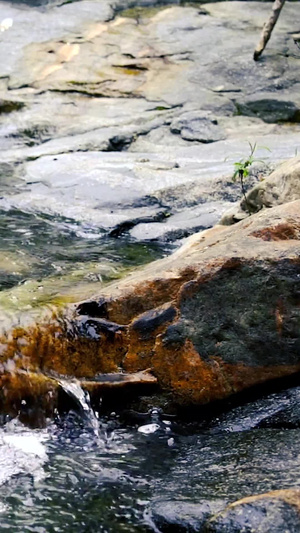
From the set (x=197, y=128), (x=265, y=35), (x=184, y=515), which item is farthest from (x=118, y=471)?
(x=265, y=35)

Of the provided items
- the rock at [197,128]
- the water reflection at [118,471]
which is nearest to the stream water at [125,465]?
the water reflection at [118,471]

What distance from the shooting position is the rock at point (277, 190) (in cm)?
469

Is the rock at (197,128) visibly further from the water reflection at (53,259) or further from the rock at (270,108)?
the water reflection at (53,259)

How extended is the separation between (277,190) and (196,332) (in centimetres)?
168

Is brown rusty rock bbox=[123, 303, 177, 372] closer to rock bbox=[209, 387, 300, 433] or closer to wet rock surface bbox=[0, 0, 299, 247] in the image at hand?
rock bbox=[209, 387, 300, 433]

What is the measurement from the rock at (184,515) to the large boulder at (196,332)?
38.4 inches

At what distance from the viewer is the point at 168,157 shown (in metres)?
7.71

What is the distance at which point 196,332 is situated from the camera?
140 inches

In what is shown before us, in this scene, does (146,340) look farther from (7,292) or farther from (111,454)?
(7,292)

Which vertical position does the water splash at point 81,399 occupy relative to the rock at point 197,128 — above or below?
above

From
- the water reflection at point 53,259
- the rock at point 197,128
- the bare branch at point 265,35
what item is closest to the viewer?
the water reflection at point 53,259

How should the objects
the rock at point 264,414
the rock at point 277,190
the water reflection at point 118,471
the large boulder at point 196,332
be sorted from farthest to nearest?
the rock at point 277,190 → the large boulder at point 196,332 → the rock at point 264,414 → the water reflection at point 118,471

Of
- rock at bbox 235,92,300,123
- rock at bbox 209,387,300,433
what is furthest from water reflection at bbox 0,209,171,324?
rock at bbox 235,92,300,123

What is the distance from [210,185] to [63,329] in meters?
3.44
